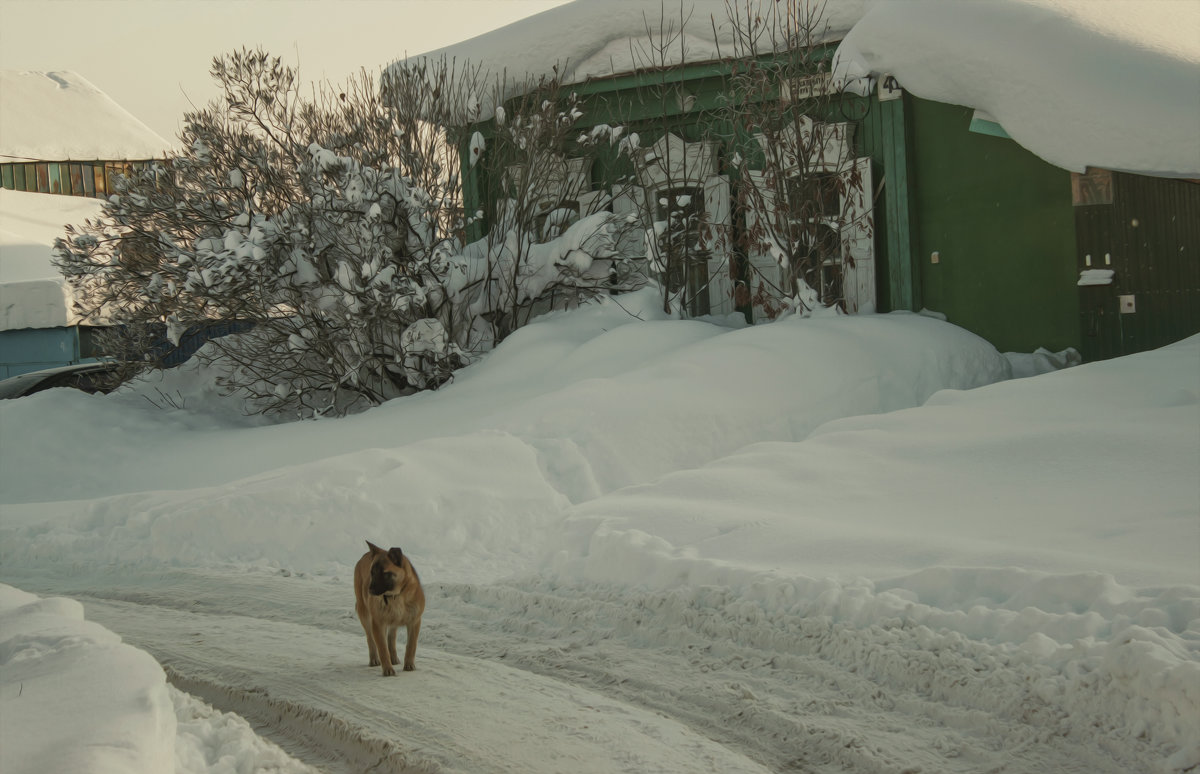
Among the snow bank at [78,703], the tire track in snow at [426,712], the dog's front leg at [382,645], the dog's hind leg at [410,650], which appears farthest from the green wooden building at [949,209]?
the snow bank at [78,703]

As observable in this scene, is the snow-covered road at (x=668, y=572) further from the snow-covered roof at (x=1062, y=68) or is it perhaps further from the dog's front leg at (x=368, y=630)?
the snow-covered roof at (x=1062, y=68)

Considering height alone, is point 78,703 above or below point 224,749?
above

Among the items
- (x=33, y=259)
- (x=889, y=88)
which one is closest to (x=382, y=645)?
(x=889, y=88)

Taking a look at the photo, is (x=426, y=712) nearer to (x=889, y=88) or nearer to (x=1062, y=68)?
(x=1062, y=68)

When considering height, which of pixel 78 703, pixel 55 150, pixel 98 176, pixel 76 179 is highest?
pixel 55 150

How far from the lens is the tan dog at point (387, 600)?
473 cm

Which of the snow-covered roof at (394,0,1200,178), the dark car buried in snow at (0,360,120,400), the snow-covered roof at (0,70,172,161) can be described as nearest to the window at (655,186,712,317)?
the snow-covered roof at (394,0,1200,178)

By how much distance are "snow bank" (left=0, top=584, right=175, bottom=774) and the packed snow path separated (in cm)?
58

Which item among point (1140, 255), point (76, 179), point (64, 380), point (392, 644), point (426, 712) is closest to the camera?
point (426, 712)

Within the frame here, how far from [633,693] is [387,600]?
124 cm

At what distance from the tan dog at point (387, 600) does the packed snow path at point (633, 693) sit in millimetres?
157

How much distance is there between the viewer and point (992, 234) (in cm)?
1321

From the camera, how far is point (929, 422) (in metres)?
9.20

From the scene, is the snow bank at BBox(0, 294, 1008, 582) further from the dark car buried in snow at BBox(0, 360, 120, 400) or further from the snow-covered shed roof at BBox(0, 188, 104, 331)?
the snow-covered shed roof at BBox(0, 188, 104, 331)
